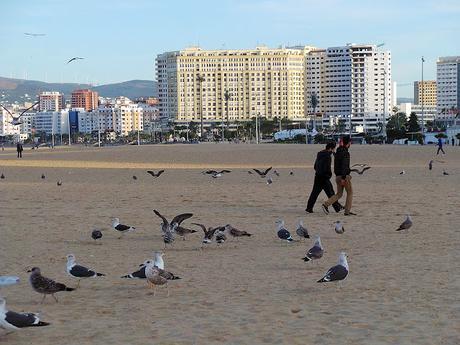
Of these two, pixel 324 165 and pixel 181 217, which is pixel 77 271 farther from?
pixel 324 165

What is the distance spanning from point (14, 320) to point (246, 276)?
361 cm

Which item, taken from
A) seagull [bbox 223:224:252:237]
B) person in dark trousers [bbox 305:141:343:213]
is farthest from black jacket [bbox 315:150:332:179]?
seagull [bbox 223:224:252:237]

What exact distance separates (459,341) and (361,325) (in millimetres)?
890

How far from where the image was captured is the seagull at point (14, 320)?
20.5 feet

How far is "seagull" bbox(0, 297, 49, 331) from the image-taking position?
6.26 meters

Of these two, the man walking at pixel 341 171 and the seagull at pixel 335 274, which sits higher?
the man walking at pixel 341 171

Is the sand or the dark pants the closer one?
the sand

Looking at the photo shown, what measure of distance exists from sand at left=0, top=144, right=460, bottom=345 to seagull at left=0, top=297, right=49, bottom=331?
0.83ft

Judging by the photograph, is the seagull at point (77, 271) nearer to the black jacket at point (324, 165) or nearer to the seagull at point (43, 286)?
the seagull at point (43, 286)

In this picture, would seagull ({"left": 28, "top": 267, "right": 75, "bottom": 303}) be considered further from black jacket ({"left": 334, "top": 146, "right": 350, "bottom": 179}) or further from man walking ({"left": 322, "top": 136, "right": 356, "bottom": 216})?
black jacket ({"left": 334, "top": 146, "right": 350, "bottom": 179})

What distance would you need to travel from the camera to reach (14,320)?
6.29 m

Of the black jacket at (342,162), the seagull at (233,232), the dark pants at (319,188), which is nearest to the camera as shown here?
the seagull at (233,232)

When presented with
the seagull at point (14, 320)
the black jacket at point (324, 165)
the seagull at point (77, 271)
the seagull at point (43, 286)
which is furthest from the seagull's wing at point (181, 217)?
the seagull at point (14, 320)

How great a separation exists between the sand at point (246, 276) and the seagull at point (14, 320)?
0.25 m
